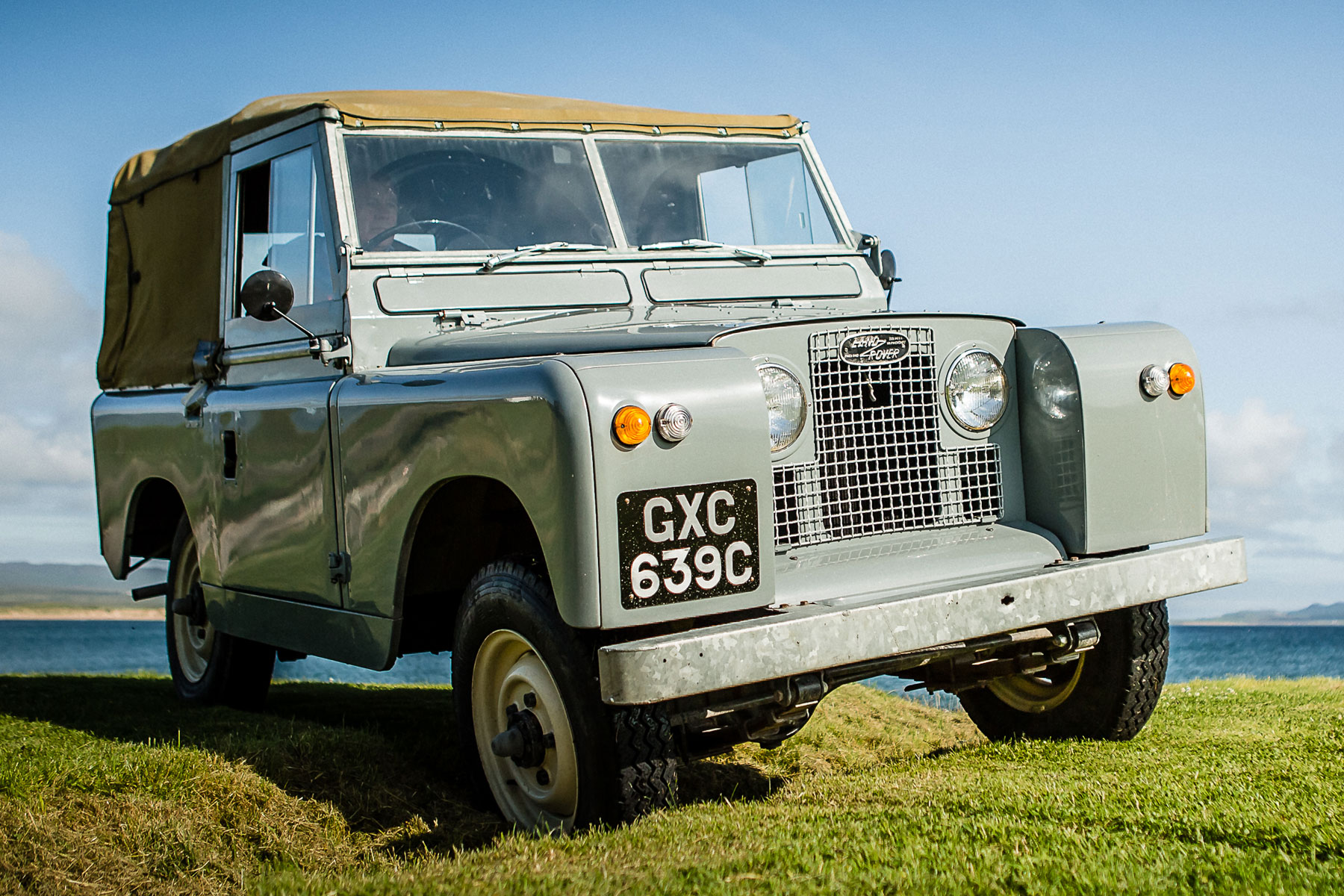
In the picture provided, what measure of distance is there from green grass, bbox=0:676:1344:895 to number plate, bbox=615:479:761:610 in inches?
26.7

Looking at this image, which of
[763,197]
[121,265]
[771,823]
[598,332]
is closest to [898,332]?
[598,332]

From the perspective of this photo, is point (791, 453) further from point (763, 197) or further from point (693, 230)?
point (763, 197)

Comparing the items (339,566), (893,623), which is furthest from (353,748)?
(893,623)

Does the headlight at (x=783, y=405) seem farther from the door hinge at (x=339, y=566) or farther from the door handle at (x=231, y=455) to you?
the door handle at (x=231, y=455)

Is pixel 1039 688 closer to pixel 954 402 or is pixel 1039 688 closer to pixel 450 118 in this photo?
pixel 954 402

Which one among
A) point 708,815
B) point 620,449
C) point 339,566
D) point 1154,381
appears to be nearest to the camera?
point 620,449

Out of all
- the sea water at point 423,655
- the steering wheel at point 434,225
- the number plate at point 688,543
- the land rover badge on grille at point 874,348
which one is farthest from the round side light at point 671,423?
the sea water at point 423,655

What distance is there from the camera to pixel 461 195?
5141mm

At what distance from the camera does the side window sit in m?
5.01

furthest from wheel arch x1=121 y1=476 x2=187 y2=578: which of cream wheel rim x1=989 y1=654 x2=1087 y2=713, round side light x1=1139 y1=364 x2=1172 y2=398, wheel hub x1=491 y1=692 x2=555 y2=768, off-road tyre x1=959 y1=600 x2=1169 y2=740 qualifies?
round side light x1=1139 y1=364 x2=1172 y2=398

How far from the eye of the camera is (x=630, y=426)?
3.40m

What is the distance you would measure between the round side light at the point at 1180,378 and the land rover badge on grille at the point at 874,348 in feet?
3.21

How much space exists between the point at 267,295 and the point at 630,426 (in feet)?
5.91

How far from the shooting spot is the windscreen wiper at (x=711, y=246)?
17.4ft
